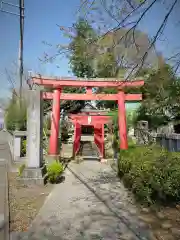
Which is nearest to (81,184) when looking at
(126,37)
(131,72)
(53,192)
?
(53,192)

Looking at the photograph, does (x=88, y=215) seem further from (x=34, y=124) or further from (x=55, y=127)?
(x=55, y=127)

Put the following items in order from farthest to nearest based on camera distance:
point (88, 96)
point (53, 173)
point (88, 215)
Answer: point (88, 96) < point (53, 173) < point (88, 215)

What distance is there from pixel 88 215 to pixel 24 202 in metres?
1.80

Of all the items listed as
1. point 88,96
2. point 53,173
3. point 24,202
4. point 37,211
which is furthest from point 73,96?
point 37,211

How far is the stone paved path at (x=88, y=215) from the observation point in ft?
12.4

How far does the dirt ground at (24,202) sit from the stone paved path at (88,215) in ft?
0.58

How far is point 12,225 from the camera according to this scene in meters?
4.13

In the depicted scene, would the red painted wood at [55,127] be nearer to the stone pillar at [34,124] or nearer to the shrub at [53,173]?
the stone pillar at [34,124]

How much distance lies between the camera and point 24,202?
554 cm

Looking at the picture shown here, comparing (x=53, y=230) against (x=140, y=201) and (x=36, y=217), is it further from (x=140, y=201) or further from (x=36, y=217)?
(x=140, y=201)

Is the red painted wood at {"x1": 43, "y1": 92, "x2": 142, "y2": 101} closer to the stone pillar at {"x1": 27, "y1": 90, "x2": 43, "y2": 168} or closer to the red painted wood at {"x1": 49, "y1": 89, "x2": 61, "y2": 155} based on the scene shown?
the red painted wood at {"x1": 49, "y1": 89, "x2": 61, "y2": 155}

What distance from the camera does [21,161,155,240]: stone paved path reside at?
12.4 ft

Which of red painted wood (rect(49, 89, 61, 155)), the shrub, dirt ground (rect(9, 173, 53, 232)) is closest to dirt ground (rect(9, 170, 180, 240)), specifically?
dirt ground (rect(9, 173, 53, 232))

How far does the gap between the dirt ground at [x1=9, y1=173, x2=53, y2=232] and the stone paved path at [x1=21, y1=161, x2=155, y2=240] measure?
0.58ft
